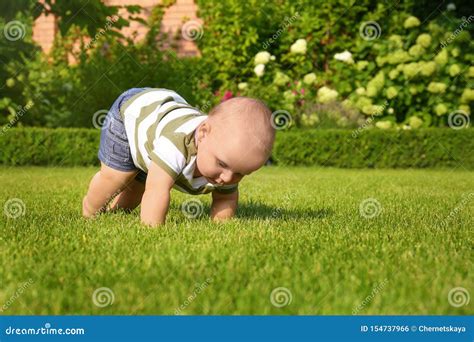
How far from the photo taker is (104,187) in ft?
12.8

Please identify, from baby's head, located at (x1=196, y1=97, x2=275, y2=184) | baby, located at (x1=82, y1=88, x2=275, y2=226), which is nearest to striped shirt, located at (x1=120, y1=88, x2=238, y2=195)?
baby, located at (x1=82, y1=88, x2=275, y2=226)

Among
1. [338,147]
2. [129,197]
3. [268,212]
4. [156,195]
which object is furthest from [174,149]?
[338,147]

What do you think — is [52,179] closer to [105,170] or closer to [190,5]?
[105,170]

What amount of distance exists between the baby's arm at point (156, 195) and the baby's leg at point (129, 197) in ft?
2.96

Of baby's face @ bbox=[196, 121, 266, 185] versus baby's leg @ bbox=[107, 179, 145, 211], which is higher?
baby's face @ bbox=[196, 121, 266, 185]

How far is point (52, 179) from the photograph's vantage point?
22.9 feet

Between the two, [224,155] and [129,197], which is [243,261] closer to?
[224,155]

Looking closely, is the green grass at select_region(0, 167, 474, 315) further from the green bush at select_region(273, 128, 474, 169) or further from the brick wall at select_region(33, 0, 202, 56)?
the brick wall at select_region(33, 0, 202, 56)

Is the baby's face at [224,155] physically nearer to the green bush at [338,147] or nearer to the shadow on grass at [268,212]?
the shadow on grass at [268,212]

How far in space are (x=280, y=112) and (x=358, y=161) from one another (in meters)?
1.74

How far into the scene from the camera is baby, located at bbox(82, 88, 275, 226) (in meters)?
3.07

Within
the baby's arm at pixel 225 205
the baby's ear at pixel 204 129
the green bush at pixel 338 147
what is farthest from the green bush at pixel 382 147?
the baby's ear at pixel 204 129

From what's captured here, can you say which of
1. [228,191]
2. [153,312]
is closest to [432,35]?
[228,191]

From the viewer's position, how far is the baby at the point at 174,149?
3.07 metres
